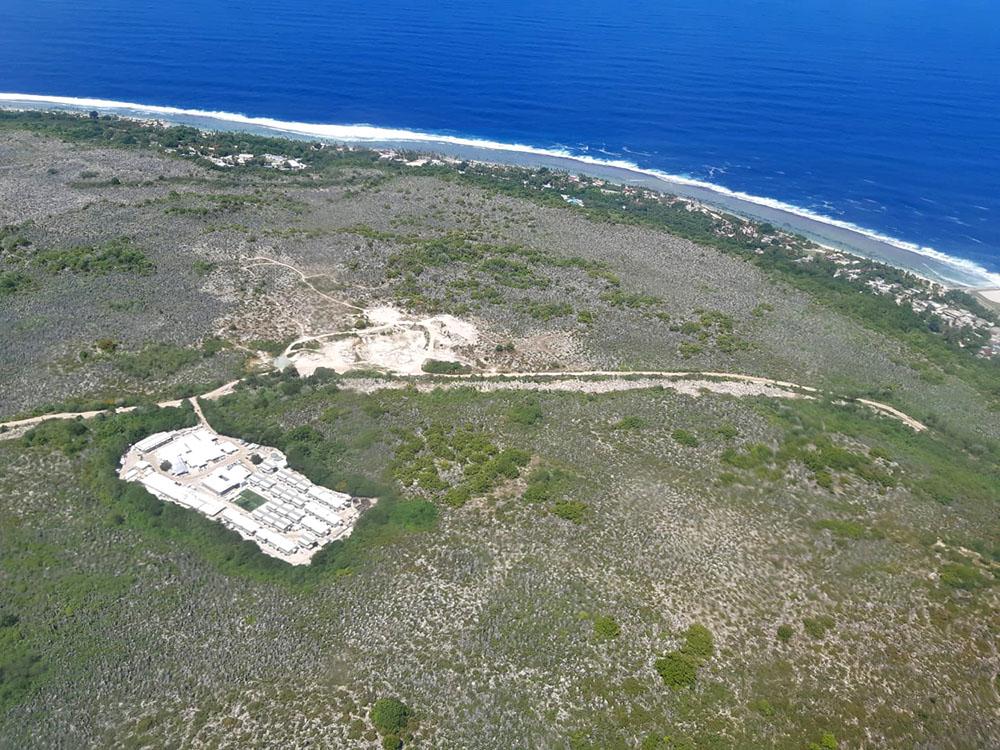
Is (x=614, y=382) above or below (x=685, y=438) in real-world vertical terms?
below

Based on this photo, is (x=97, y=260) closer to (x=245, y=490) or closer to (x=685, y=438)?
(x=245, y=490)

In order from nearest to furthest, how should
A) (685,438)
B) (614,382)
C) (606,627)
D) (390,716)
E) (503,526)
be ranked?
(390,716), (606,627), (503,526), (685,438), (614,382)

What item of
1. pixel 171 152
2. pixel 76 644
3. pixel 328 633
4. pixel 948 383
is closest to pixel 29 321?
pixel 76 644

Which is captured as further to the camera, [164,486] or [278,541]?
[164,486]

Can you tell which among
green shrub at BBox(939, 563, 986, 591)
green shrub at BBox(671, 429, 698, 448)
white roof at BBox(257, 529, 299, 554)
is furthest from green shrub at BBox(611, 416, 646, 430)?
white roof at BBox(257, 529, 299, 554)

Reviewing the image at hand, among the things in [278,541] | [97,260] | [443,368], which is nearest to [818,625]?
[278,541]

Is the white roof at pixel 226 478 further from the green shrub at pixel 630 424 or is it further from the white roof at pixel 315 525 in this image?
the green shrub at pixel 630 424

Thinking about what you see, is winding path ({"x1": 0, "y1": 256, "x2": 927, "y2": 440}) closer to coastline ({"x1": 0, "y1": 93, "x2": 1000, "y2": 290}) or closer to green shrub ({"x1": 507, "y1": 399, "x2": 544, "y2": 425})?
green shrub ({"x1": 507, "y1": 399, "x2": 544, "y2": 425})

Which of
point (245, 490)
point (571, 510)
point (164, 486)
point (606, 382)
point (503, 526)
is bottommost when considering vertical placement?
point (164, 486)
